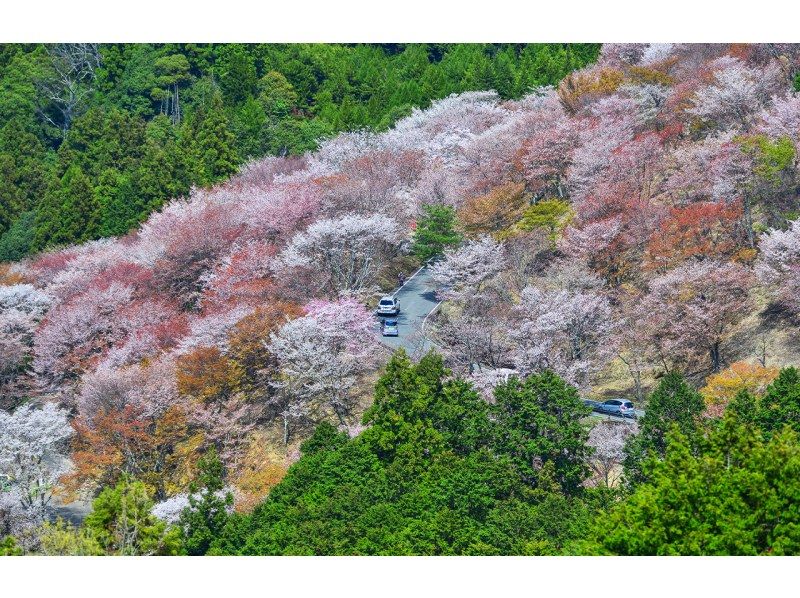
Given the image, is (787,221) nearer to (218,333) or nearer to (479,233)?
(479,233)

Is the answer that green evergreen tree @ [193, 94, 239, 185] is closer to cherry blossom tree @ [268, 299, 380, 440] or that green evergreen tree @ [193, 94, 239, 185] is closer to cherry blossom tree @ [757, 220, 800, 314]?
cherry blossom tree @ [268, 299, 380, 440]

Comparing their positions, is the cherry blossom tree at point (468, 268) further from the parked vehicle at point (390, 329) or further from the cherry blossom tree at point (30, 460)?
the cherry blossom tree at point (30, 460)

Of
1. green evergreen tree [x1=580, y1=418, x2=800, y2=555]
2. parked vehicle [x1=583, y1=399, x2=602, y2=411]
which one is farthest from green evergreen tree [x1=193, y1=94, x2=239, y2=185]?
green evergreen tree [x1=580, y1=418, x2=800, y2=555]

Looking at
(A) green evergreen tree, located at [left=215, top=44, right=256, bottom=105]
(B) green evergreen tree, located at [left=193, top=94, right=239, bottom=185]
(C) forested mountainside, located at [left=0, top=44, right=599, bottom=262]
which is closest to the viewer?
(C) forested mountainside, located at [left=0, top=44, right=599, bottom=262]

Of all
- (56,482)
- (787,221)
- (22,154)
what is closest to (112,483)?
(56,482)

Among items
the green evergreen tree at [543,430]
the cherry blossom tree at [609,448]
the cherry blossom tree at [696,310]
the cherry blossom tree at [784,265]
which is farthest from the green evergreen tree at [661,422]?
the cherry blossom tree at [784,265]
